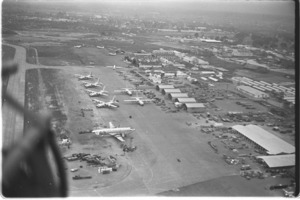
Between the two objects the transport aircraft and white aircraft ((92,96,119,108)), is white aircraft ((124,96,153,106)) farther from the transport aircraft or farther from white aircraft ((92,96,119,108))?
white aircraft ((92,96,119,108))

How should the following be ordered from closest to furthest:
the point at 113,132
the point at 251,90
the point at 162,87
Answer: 1. the point at 113,132
2. the point at 162,87
3. the point at 251,90

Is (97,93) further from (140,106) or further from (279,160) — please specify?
(279,160)

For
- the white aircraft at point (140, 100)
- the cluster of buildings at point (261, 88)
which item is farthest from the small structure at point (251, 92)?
the white aircraft at point (140, 100)

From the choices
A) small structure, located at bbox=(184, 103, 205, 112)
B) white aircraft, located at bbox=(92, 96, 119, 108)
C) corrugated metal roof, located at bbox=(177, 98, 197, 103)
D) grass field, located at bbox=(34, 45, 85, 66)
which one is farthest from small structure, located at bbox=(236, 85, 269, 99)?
grass field, located at bbox=(34, 45, 85, 66)

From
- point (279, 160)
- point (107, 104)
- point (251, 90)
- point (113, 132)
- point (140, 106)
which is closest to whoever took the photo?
point (279, 160)

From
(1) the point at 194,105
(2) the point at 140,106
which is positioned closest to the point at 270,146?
(1) the point at 194,105

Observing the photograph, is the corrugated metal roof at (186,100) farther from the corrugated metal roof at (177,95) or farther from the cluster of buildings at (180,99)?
the corrugated metal roof at (177,95)
